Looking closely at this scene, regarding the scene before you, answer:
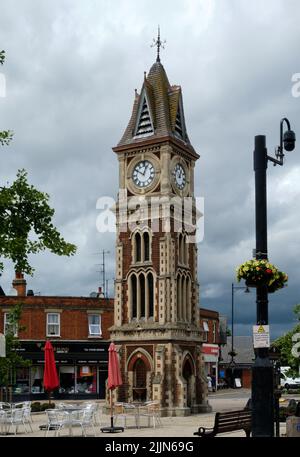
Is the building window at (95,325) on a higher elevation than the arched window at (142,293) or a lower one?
lower

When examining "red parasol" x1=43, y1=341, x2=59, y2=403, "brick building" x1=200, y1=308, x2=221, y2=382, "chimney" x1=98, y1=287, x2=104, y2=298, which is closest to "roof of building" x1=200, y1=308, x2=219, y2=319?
"brick building" x1=200, y1=308, x2=221, y2=382

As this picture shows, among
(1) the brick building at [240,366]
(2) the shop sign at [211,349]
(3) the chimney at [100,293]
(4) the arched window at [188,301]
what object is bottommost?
(1) the brick building at [240,366]

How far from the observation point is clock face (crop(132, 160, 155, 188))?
39.8 m

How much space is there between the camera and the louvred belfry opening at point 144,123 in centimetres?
4072

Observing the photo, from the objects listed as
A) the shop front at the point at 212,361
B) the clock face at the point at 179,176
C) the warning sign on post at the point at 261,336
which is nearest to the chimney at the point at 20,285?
the clock face at the point at 179,176

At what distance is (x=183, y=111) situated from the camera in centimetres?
4294

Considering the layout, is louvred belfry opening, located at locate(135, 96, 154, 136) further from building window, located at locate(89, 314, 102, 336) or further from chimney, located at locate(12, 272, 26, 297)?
chimney, located at locate(12, 272, 26, 297)

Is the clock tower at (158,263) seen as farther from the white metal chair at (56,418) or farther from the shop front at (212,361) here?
the shop front at (212,361)

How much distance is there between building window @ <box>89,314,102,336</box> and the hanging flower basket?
36.4 m

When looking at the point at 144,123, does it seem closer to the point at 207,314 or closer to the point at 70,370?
the point at 70,370

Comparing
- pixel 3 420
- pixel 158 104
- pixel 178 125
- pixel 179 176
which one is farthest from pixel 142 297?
pixel 3 420

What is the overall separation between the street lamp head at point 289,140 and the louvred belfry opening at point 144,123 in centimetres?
2497

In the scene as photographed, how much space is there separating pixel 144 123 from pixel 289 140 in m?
25.8
